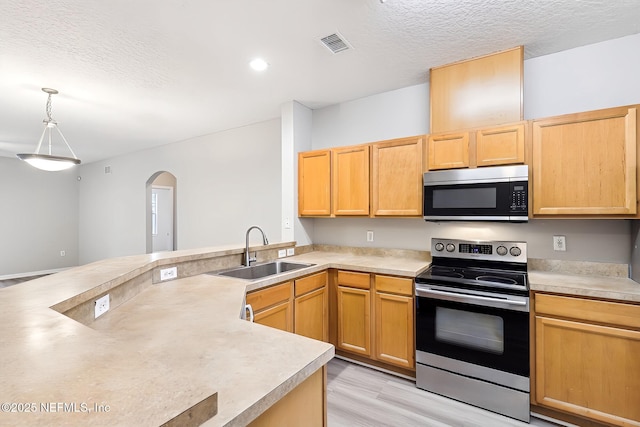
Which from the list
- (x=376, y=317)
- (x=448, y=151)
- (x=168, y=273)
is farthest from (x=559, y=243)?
(x=168, y=273)

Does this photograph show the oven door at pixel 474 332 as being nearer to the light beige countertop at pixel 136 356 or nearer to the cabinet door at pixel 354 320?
the cabinet door at pixel 354 320

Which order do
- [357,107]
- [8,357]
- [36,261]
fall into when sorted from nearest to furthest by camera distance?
[8,357] < [357,107] < [36,261]

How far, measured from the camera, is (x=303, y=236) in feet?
11.9

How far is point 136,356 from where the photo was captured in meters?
0.69

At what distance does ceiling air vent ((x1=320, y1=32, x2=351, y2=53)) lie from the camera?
2248 mm

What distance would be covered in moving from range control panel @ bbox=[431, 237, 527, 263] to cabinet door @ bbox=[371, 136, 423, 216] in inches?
15.4

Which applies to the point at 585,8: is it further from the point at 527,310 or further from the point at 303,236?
the point at 303,236

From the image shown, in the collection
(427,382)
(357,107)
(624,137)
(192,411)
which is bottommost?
(427,382)

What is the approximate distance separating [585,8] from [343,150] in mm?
2053

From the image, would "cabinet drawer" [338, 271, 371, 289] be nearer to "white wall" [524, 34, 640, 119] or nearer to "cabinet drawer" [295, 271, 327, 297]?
"cabinet drawer" [295, 271, 327, 297]

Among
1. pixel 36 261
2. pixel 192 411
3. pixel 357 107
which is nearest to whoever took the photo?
pixel 192 411

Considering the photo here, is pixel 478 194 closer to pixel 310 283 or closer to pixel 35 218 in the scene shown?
pixel 310 283

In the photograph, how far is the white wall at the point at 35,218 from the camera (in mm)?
6613

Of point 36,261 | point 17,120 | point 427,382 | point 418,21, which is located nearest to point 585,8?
point 418,21
